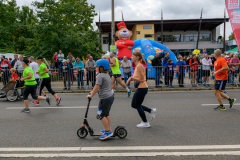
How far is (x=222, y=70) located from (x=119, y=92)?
19.0ft

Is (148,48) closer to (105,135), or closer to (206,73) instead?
(206,73)

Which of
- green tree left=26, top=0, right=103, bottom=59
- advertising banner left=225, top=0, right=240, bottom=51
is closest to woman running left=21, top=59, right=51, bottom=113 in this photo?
advertising banner left=225, top=0, right=240, bottom=51

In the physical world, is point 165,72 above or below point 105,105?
above

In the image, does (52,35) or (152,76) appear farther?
(52,35)

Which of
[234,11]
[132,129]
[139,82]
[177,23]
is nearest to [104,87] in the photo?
[139,82]


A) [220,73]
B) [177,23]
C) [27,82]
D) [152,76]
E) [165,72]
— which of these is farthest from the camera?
[177,23]

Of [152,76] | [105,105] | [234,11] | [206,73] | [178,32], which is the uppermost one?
[178,32]

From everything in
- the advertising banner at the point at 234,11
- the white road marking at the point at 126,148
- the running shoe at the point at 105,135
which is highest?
the advertising banner at the point at 234,11

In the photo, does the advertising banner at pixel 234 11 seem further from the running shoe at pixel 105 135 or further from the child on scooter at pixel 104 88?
the running shoe at pixel 105 135

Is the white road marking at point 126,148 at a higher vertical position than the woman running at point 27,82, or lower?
lower

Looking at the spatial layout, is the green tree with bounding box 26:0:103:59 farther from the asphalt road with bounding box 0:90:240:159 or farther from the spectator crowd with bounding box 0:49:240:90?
the asphalt road with bounding box 0:90:240:159

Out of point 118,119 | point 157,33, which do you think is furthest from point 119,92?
point 157,33

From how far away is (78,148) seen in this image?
409cm

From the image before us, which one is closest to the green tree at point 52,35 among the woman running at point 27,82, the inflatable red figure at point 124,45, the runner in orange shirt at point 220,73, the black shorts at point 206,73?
the inflatable red figure at point 124,45
